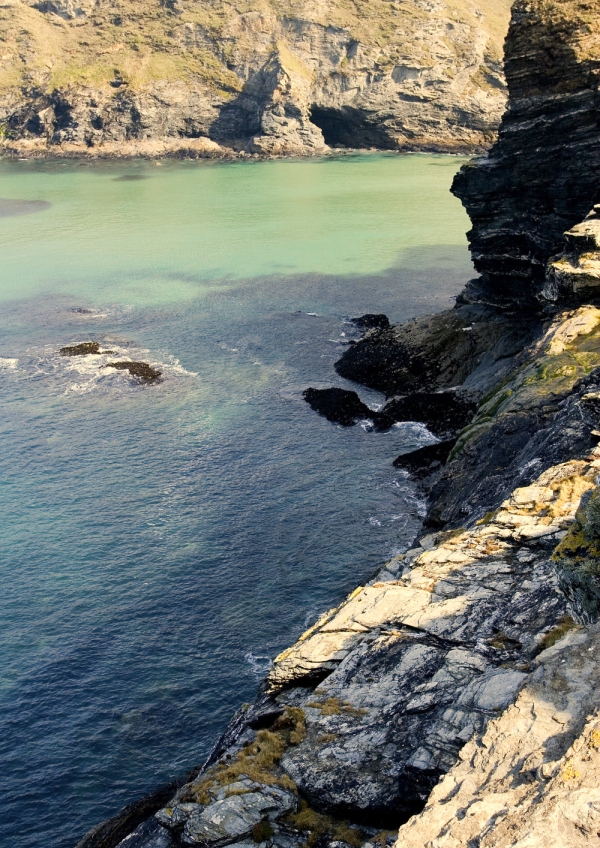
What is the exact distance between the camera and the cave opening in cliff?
630ft

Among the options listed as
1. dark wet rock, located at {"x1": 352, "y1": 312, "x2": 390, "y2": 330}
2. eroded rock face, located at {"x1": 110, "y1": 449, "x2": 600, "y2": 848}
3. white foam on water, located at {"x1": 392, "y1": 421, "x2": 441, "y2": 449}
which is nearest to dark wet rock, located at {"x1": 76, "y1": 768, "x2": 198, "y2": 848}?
eroded rock face, located at {"x1": 110, "y1": 449, "x2": 600, "y2": 848}

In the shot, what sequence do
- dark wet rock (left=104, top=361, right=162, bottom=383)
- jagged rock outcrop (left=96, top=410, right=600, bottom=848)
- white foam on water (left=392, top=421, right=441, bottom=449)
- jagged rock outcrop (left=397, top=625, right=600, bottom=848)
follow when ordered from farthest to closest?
dark wet rock (left=104, top=361, right=162, bottom=383) < white foam on water (left=392, top=421, right=441, bottom=449) < jagged rock outcrop (left=96, top=410, right=600, bottom=848) < jagged rock outcrop (left=397, top=625, right=600, bottom=848)

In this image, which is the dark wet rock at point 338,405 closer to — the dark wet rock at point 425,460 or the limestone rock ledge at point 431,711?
the dark wet rock at point 425,460

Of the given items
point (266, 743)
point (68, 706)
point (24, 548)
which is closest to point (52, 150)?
point (24, 548)

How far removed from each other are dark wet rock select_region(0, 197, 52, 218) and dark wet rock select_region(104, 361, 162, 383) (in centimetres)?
7104

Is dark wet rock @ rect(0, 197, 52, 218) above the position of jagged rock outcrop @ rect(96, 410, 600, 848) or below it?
below

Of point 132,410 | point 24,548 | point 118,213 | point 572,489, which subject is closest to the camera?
point 572,489

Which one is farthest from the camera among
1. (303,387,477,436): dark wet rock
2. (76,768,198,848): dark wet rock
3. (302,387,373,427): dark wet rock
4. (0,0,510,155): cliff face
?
(0,0,510,155): cliff face

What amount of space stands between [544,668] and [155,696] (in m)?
21.8

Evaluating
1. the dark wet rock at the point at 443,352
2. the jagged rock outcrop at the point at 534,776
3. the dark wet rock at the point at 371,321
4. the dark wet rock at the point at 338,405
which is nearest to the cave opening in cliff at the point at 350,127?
the dark wet rock at the point at 371,321

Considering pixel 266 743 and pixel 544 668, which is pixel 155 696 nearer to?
pixel 266 743

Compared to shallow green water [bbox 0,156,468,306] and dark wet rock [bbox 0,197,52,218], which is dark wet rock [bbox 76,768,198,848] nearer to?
shallow green water [bbox 0,156,468,306]

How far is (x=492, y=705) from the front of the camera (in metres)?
18.1

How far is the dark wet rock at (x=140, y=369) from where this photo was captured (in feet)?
221
